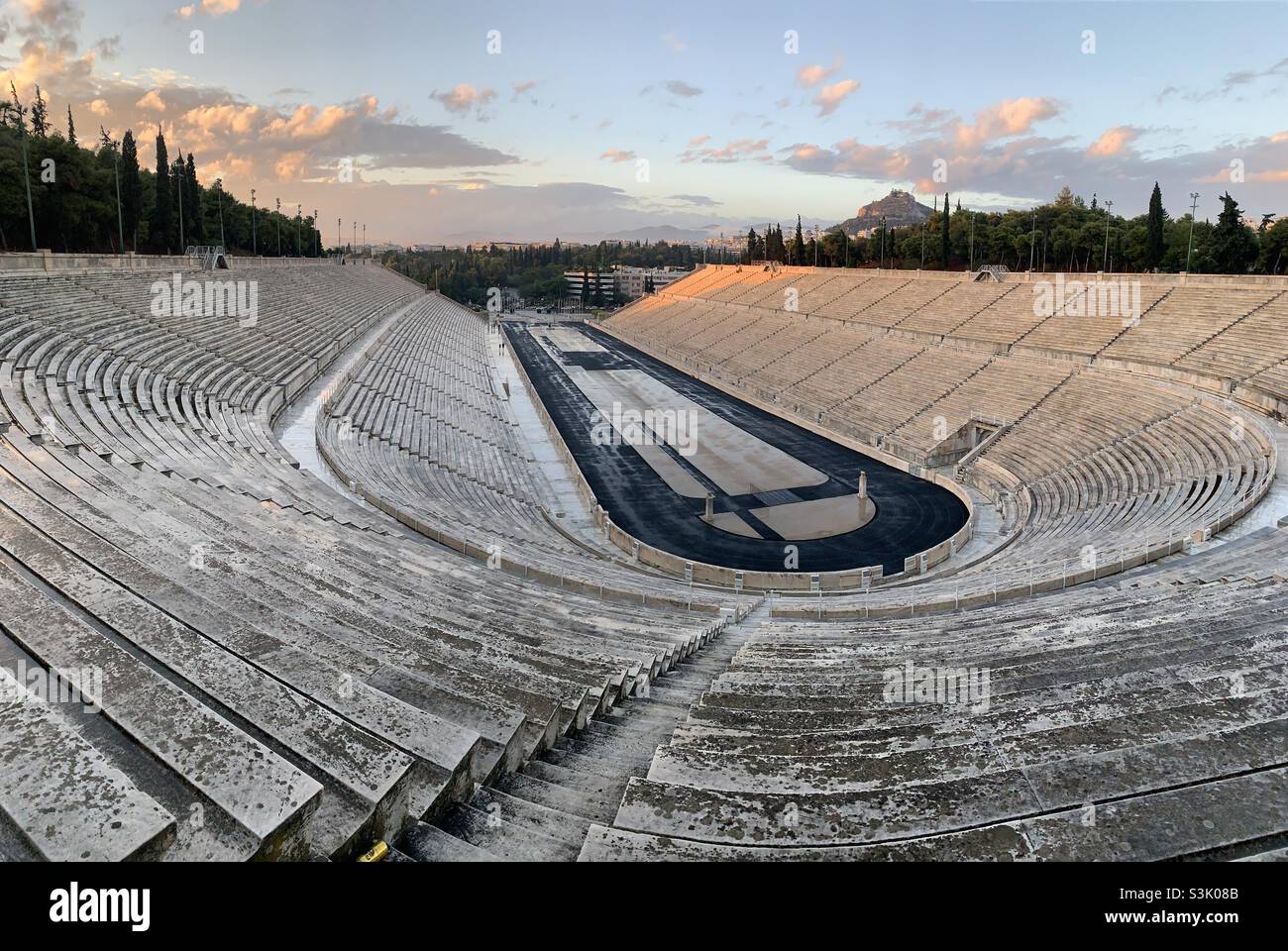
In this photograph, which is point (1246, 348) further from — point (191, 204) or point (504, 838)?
point (191, 204)

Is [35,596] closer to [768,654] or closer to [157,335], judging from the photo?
[768,654]

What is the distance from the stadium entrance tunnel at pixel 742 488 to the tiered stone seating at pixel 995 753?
10.6 metres

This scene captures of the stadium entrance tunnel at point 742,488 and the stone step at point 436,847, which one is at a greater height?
the stone step at point 436,847

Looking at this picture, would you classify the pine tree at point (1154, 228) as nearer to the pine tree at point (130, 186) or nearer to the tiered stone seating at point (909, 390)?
the tiered stone seating at point (909, 390)

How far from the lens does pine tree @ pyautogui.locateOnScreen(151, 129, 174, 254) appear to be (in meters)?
46.8

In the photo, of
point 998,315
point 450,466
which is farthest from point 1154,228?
point 450,466

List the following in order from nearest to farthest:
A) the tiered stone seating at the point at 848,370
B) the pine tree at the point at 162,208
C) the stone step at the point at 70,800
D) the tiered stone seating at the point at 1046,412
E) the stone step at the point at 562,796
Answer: the stone step at the point at 70,800 → the stone step at the point at 562,796 → the tiered stone seating at the point at 1046,412 → the tiered stone seating at the point at 848,370 → the pine tree at the point at 162,208

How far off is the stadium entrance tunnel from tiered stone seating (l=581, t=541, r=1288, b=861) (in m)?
10.6

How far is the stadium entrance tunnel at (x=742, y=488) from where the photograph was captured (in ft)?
64.3

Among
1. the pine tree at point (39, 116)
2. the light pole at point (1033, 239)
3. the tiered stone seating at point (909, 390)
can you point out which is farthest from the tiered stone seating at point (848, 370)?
the pine tree at point (39, 116)

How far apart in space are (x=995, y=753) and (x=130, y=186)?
2059 inches

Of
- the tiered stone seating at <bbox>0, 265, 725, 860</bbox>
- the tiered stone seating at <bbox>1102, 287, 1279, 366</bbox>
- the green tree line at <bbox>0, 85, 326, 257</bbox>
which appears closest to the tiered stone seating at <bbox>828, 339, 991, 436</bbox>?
the tiered stone seating at <bbox>1102, 287, 1279, 366</bbox>
